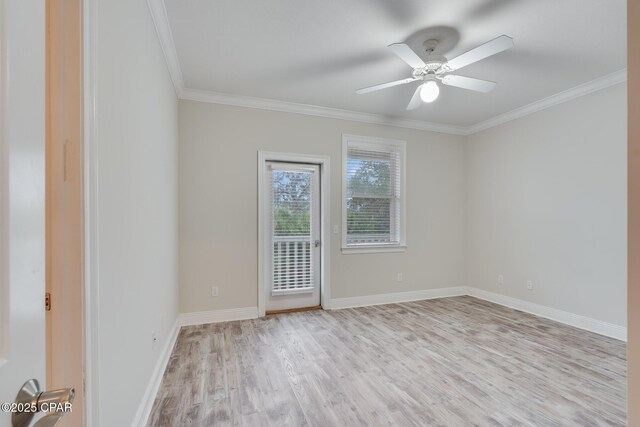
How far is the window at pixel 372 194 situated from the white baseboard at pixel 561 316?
149 cm

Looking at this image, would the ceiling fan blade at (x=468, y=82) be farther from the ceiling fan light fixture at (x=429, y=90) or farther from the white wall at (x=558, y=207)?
the white wall at (x=558, y=207)

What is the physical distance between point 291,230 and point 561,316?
3.40m

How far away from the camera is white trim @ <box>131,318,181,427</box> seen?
1697 millimetres

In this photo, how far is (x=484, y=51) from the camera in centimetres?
214

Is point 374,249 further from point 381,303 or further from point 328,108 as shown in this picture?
point 328,108

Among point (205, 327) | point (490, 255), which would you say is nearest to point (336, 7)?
point (205, 327)

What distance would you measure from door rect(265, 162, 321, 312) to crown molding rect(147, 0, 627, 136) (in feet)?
2.46

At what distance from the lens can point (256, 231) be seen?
3.68 metres

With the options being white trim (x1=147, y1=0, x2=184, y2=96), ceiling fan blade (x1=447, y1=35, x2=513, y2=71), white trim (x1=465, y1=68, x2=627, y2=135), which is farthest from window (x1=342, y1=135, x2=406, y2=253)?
white trim (x1=147, y1=0, x2=184, y2=96)

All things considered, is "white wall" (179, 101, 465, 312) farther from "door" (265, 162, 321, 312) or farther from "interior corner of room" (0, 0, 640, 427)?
"door" (265, 162, 321, 312)

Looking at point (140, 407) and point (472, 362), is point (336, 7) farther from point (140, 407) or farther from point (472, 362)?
point (472, 362)

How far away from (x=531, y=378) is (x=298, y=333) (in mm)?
2056

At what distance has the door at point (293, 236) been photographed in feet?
12.6

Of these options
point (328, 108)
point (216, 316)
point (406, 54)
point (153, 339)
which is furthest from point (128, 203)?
point (328, 108)
